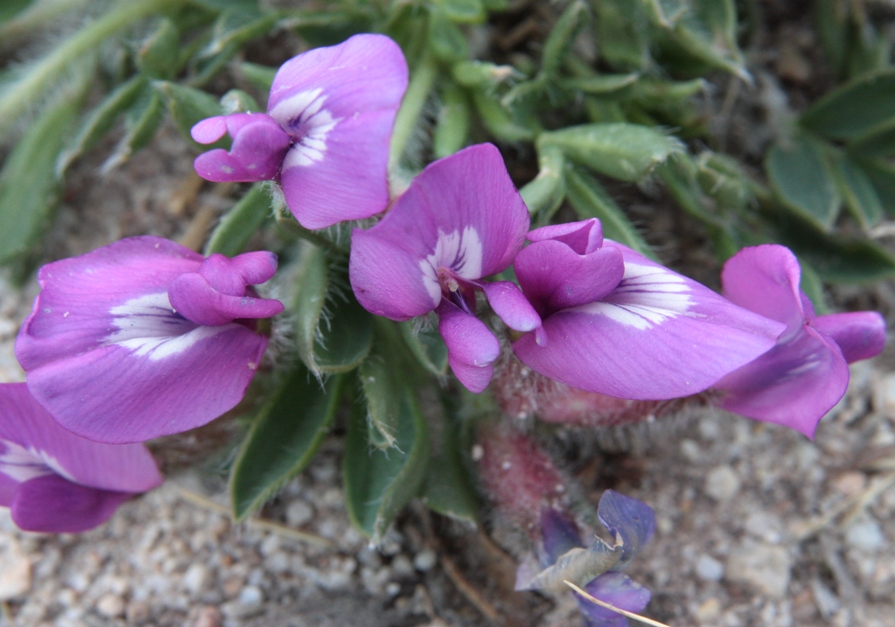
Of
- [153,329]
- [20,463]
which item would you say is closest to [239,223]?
[153,329]

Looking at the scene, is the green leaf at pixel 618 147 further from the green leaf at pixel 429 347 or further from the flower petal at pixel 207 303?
the flower petal at pixel 207 303

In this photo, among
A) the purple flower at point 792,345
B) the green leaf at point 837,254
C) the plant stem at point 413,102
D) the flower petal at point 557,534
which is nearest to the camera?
the purple flower at point 792,345

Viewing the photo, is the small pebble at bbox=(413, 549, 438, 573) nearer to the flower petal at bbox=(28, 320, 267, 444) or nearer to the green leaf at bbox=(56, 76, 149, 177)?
the flower petal at bbox=(28, 320, 267, 444)

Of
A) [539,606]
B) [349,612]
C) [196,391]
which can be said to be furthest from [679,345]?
[349,612]

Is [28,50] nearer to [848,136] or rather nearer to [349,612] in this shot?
[349,612]

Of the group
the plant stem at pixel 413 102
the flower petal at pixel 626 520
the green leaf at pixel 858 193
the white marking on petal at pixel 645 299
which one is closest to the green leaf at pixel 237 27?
the plant stem at pixel 413 102

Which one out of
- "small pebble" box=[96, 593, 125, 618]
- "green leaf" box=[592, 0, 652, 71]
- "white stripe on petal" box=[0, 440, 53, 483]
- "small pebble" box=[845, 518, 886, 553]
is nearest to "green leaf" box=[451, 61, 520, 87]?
"green leaf" box=[592, 0, 652, 71]
